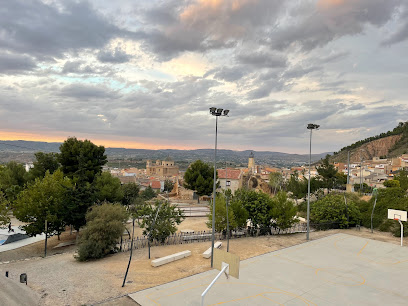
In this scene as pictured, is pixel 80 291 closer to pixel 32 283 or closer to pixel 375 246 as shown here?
pixel 32 283

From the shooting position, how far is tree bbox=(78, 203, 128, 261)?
20188 mm

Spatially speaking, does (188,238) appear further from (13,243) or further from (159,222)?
(13,243)

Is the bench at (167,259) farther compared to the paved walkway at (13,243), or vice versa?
the paved walkway at (13,243)

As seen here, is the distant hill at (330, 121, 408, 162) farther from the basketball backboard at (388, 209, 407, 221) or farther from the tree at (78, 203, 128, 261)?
the tree at (78, 203, 128, 261)

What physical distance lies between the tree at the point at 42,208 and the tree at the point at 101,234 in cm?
598

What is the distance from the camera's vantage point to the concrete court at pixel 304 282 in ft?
44.7

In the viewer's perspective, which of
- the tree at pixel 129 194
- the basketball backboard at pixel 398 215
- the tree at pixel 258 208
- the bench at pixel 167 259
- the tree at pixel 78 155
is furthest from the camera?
the tree at pixel 129 194

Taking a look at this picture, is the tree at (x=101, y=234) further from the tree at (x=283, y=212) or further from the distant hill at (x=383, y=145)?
the distant hill at (x=383, y=145)

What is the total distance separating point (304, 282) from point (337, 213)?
18.6m

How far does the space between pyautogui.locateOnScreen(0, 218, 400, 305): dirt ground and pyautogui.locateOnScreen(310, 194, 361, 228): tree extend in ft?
19.7

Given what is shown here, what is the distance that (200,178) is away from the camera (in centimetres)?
4956

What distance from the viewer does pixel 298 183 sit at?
51.4 metres

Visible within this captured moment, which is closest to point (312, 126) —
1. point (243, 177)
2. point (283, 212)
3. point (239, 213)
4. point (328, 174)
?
point (283, 212)

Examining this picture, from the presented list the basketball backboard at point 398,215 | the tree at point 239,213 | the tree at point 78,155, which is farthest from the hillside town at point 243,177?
the basketball backboard at point 398,215
